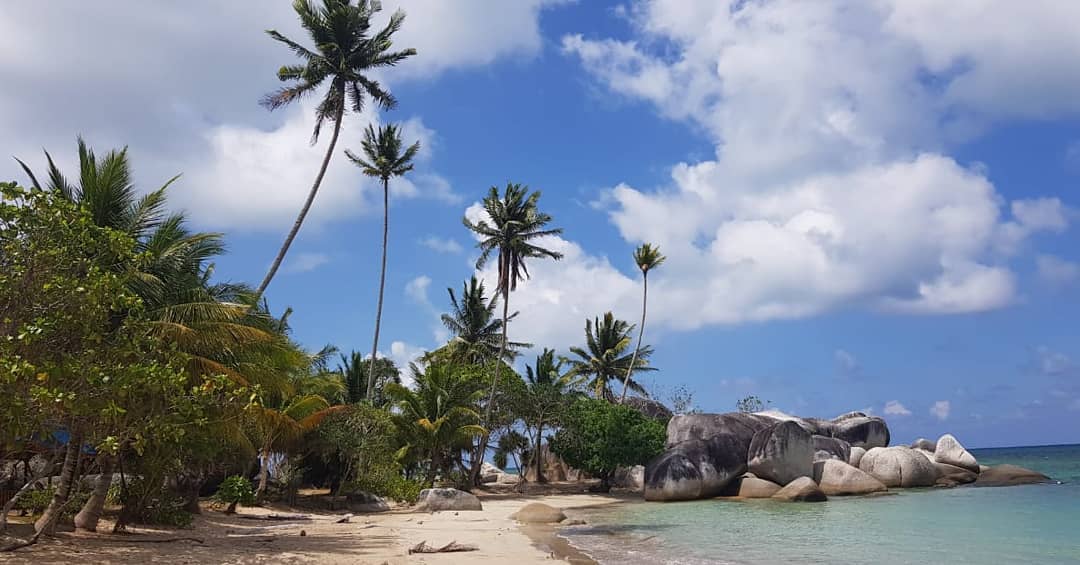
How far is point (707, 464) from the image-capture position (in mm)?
27688

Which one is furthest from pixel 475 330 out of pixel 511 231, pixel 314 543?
pixel 314 543

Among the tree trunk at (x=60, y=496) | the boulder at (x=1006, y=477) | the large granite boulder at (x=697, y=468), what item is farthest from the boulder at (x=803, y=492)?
the tree trunk at (x=60, y=496)

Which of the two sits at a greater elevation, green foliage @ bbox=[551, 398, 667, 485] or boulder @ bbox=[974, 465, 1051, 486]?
green foliage @ bbox=[551, 398, 667, 485]

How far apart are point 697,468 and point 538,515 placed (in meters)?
10.6

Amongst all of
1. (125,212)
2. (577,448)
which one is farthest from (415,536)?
(577,448)

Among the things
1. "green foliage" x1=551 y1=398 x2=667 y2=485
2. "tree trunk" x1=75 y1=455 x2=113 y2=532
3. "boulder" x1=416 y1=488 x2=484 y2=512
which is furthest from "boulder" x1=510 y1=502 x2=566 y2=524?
"green foliage" x1=551 y1=398 x2=667 y2=485

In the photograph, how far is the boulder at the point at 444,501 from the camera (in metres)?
21.6

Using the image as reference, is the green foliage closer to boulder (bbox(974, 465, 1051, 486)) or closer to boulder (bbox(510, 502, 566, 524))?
boulder (bbox(510, 502, 566, 524))

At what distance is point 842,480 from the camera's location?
90.6 ft

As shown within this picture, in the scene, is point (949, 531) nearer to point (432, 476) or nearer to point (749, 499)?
point (749, 499)

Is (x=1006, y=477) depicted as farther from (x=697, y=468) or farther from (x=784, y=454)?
(x=697, y=468)

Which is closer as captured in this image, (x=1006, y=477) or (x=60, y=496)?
(x=60, y=496)

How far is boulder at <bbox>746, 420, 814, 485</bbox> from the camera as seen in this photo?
27.1 meters

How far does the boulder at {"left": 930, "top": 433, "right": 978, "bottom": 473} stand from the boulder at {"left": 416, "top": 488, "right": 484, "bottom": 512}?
80.8 ft
